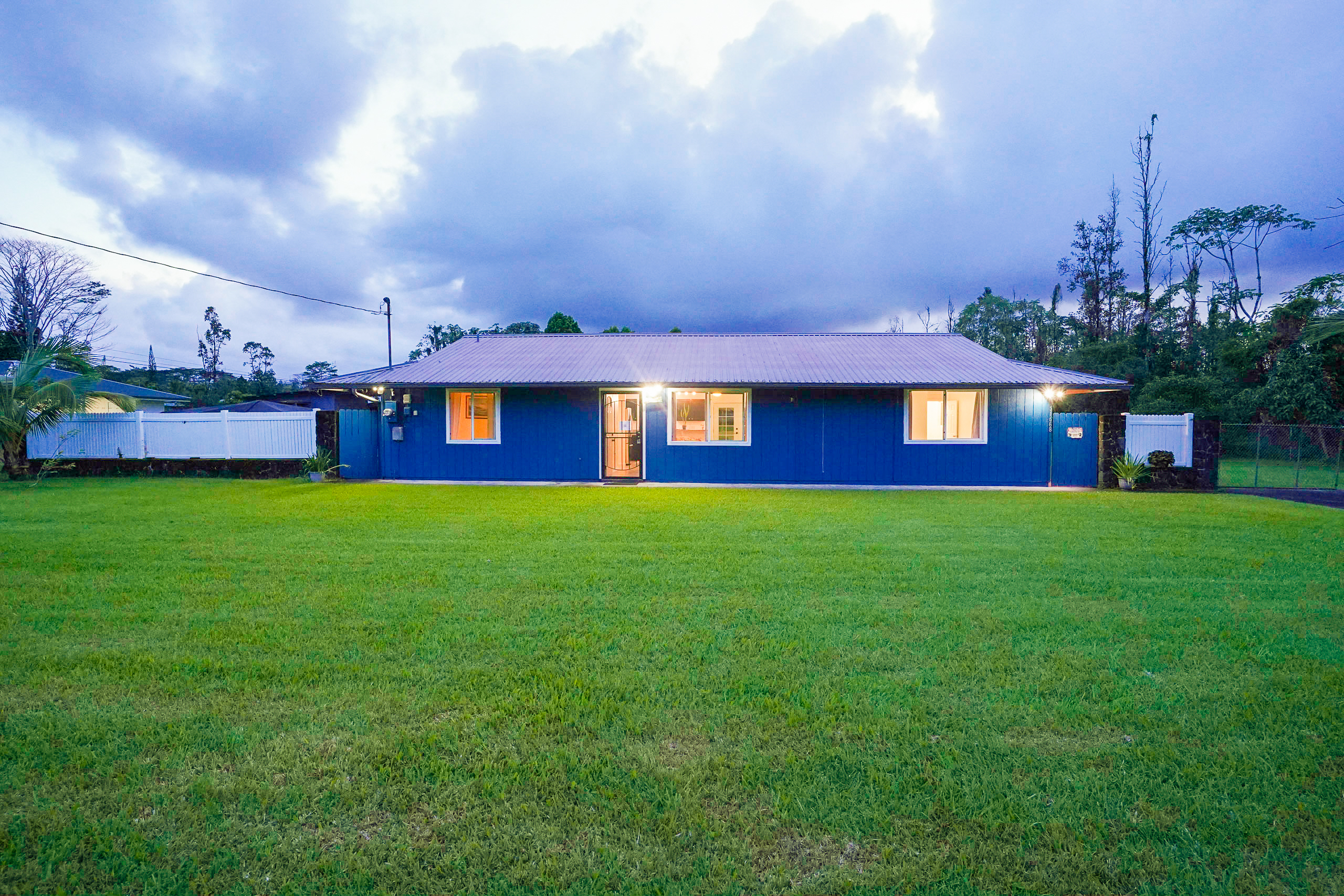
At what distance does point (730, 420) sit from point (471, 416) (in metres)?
5.90

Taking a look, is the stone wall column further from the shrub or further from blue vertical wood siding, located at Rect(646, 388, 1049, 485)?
blue vertical wood siding, located at Rect(646, 388, 1049, 485)

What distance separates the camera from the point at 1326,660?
11.9 feet

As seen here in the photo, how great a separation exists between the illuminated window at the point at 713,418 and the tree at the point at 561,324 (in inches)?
615

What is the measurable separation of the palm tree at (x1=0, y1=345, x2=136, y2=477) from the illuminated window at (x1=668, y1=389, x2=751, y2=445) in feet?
44.4

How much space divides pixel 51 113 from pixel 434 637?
1876 cm

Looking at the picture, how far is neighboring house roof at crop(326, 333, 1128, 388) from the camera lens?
1323 centimetres

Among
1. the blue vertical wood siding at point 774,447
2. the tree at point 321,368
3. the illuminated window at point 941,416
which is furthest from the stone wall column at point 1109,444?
the tree at point 321,368

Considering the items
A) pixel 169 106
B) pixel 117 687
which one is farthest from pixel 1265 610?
pixel 169 106

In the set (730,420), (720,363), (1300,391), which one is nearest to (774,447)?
(730,420)

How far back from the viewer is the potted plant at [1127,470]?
12820 mm

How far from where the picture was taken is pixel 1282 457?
18812mm

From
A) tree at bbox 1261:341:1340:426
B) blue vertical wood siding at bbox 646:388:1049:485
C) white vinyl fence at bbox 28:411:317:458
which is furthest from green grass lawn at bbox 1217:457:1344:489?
white vinyl fence at bbox 28:411:317:458

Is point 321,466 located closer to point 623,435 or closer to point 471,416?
point 471,416

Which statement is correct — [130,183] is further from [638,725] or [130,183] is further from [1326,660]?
[1326,660]
